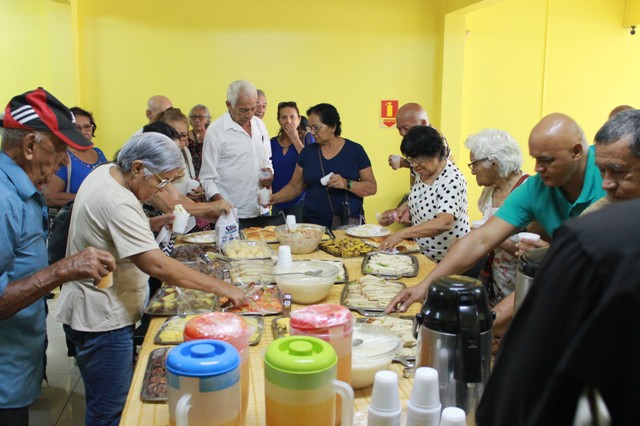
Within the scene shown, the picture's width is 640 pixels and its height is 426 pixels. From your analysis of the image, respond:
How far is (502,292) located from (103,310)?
198 centimetres

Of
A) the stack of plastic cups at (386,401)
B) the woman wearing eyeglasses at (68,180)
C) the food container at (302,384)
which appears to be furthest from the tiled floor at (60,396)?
the stack of plastic cups at (386,401)

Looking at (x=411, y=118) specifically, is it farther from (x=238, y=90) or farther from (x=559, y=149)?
(x=559, y=149)

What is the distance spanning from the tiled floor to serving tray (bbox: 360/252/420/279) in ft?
6.16

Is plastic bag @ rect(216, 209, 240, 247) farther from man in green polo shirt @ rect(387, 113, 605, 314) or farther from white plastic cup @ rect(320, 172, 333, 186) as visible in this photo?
man in green polo shirt @ rect(387, 113, 605, 314)


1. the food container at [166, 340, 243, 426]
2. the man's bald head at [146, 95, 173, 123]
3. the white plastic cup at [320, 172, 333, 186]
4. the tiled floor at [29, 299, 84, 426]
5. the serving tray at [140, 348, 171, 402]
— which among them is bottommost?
the tiled floor at [29, 299, 84, 426]

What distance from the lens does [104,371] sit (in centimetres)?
199

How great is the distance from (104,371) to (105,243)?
0.49m

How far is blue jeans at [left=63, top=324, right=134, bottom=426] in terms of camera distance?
1.98m

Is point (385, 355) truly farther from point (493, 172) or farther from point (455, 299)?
point (493, 172)

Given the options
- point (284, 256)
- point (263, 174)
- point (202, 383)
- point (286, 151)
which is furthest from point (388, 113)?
point (202, 383)

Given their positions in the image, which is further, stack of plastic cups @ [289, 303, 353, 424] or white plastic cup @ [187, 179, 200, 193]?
white plastic cup @ [187, 179, 200, 193]

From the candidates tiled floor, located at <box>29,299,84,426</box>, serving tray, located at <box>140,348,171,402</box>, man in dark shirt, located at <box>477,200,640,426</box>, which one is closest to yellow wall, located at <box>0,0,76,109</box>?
tiled floor, located at <box>29,299,84,426</box>

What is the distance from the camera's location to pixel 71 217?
2059 millimetres

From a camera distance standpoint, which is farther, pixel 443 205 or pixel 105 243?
pixel 443 205
